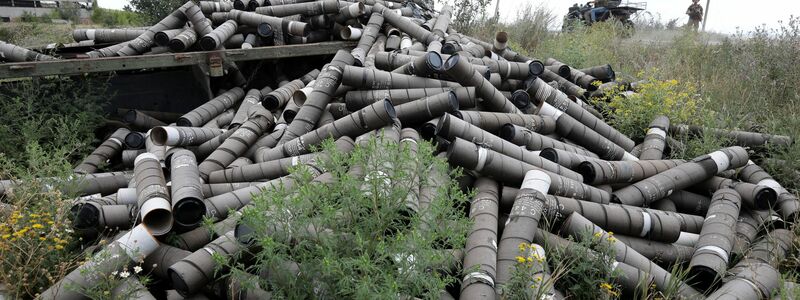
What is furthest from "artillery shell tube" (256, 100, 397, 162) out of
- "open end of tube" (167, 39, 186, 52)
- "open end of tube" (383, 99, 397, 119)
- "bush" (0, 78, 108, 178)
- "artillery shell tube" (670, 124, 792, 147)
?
"artillery shell tube" (670, 124, 792, 147)

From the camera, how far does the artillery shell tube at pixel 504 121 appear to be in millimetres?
4484

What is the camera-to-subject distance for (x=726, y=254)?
343cm

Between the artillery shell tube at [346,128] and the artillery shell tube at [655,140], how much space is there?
8.08ft

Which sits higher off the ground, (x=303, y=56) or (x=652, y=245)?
(x=303, y=56)

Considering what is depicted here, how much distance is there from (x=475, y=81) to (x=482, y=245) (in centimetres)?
220

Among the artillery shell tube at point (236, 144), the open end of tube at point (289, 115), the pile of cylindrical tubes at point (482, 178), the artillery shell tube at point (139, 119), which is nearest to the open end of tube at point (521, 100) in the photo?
the pile of cylindrical tubes at point (482, 178)

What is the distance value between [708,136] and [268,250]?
454 cm

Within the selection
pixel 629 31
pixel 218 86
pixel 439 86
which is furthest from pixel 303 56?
pixel 629 31

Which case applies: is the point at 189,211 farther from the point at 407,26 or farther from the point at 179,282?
the point at 407,26

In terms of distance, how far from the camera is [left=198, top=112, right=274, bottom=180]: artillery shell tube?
432 centimetres

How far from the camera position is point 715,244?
11.4 ft

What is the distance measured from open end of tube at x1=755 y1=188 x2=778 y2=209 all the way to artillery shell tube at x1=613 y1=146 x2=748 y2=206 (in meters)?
0.36

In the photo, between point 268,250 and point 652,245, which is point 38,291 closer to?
point 268,250

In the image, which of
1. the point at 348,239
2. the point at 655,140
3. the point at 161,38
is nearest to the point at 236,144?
the point at 348,239
